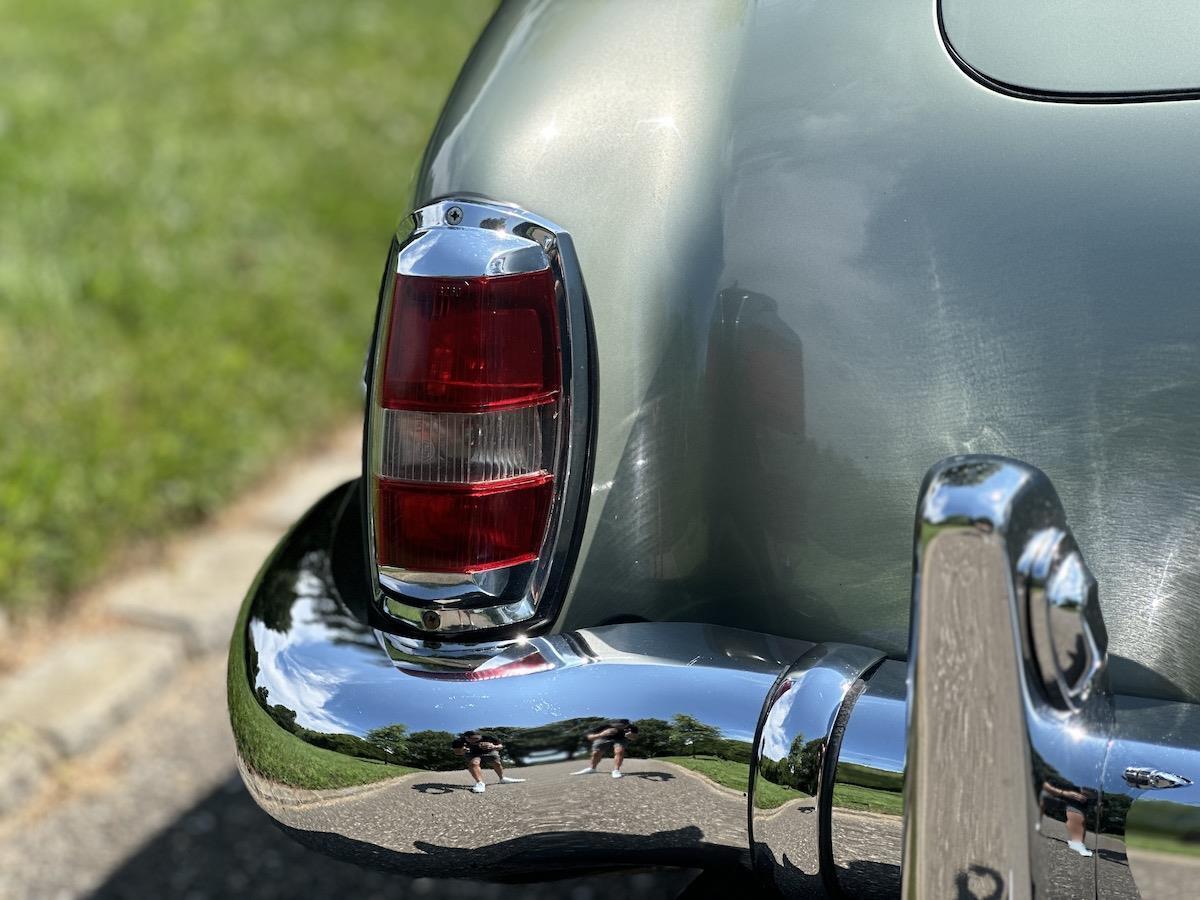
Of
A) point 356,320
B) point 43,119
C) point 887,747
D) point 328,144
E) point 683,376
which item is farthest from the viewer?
point 328,144

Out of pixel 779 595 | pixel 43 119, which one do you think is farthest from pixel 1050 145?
pixel 43 119

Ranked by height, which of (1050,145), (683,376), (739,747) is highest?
(1050,145)

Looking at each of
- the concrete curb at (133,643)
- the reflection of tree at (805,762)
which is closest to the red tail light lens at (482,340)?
the reflection of tree at (805,762)

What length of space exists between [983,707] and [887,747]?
0.19m

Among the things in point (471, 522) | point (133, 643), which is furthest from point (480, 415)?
point (133, 643)

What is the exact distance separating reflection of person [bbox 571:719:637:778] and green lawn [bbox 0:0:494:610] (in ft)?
7.17

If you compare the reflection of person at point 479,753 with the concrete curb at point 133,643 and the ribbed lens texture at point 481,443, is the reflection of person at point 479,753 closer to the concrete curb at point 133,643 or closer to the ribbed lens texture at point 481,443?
the ribbed lens texture at point 481,443

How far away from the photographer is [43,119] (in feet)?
16.1

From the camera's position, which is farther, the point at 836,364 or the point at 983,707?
the point at 836,364

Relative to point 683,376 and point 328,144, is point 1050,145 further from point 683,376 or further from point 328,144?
point 328,144

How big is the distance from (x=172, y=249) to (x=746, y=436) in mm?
3376

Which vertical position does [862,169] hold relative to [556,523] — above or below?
above

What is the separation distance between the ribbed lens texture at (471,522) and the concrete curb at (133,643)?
1.39 meters

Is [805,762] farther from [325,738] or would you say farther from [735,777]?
[325,738]
